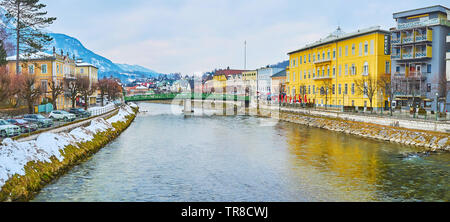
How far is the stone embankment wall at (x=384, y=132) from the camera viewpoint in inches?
1271

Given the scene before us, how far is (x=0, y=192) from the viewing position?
52.4 feet

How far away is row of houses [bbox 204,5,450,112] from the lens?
49.1 m

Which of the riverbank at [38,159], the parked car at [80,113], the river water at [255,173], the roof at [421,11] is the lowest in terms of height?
the river water at [255,173]

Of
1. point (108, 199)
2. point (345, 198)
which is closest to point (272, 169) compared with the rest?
point (345, 198)

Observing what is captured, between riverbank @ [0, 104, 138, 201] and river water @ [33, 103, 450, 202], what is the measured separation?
0.73 metres

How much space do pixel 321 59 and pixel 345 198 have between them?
55.1m

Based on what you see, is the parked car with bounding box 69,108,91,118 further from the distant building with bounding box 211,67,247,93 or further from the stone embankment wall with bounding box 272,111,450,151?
the distant building with bounding box 211,67,247,93

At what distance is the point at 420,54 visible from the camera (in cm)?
5062

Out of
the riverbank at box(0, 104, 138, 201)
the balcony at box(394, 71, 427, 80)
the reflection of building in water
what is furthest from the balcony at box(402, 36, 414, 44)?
the riverbank at box(0, 104, 138, 201)

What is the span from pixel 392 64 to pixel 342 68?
33.2ft

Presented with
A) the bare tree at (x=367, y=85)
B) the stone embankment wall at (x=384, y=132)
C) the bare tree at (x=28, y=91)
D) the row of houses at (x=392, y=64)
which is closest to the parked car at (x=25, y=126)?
the bare tree at (x=28, y=91)

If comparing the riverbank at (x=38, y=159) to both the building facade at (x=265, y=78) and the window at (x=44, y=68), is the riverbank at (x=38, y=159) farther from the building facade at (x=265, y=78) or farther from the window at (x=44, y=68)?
the building facade at (x=265, y=78)

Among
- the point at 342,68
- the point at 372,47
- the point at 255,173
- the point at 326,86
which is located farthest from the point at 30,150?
the point at 326,86

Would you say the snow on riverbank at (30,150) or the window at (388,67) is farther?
the window at (388,67)
